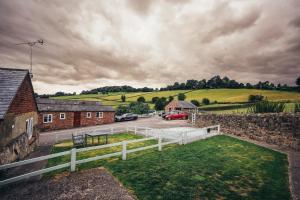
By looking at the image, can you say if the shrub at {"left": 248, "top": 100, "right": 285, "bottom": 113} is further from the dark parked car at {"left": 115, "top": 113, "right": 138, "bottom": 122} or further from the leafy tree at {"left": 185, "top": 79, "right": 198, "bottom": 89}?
the leafy tree at {"left": 185, "top": 79, "right": 198, "bottom": 89}

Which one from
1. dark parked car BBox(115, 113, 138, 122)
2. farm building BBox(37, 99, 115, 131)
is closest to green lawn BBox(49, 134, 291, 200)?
farm building BBox(37, 99, 115, 131)

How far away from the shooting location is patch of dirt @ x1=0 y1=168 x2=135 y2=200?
518 cm

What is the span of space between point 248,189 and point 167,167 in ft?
11.1

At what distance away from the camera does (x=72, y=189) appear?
5629mm

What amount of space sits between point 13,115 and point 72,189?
7143mm

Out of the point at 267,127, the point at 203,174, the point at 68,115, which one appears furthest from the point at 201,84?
the point at 203,174

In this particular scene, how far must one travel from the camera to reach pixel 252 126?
15.5m

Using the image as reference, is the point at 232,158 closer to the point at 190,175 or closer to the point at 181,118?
the point at 190,175

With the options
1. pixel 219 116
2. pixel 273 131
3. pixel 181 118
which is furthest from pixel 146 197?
pixel 181 118

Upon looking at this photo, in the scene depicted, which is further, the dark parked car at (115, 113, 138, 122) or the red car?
the dark parked car at (115, 113, 138, 122)

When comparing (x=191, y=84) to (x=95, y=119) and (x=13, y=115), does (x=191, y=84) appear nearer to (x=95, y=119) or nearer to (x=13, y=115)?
(x=95, y=119)

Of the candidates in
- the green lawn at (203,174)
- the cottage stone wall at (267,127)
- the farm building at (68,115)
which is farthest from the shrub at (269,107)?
the farm building at (68,115)

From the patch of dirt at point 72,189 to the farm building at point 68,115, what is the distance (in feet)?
74.4

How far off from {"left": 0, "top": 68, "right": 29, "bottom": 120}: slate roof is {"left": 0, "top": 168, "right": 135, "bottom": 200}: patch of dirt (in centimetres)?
432
